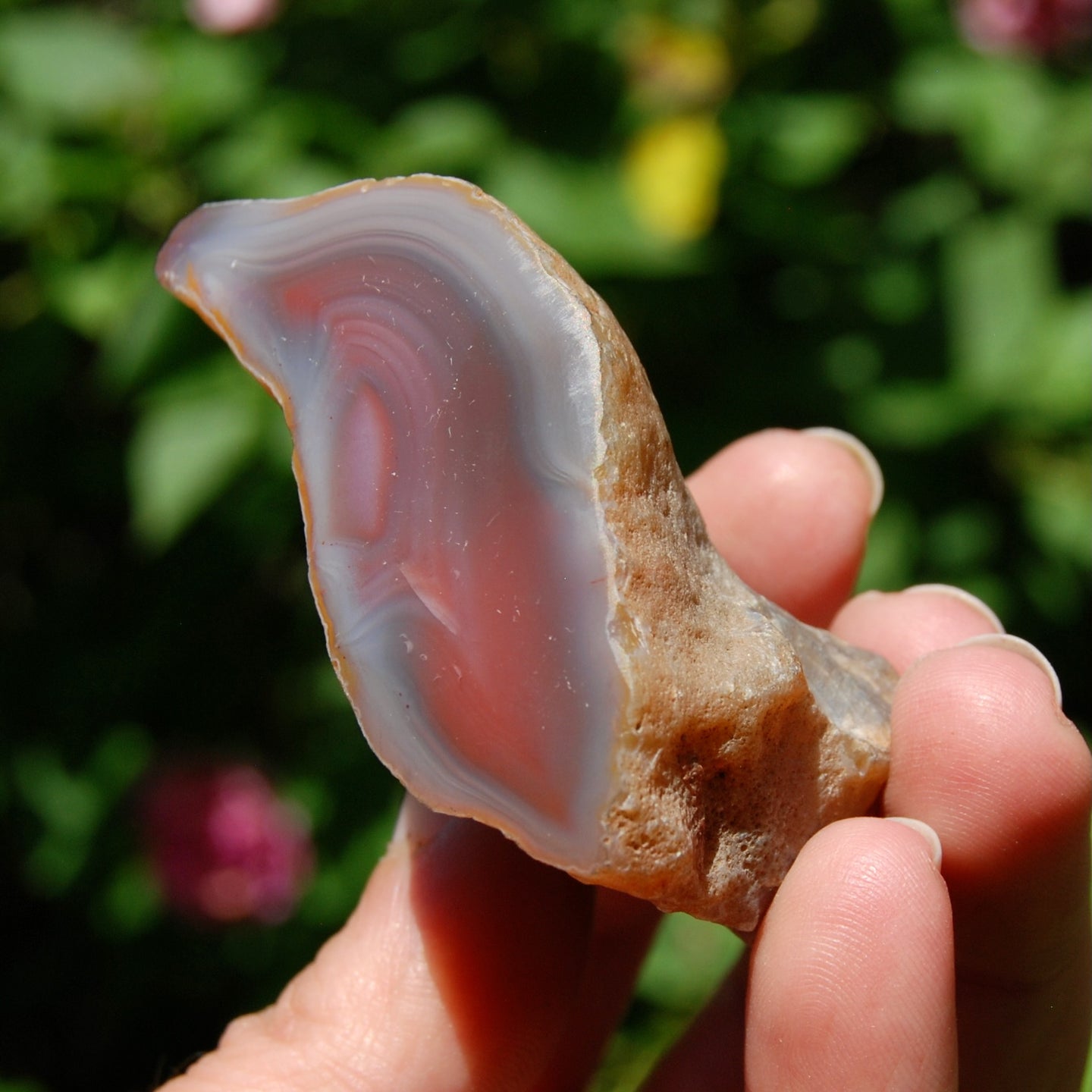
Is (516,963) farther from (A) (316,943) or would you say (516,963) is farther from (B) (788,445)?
(A) (316,943)

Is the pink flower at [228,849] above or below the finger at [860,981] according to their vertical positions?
below

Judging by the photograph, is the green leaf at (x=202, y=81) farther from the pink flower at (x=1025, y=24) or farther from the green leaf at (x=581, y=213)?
the pink flower at (x=1025, y=24)

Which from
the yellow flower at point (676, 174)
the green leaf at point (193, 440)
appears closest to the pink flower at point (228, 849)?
the green leaf at point (193, 440)

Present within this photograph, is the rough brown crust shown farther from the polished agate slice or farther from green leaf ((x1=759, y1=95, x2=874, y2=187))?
green leaf ((x1=759, y1=95, x2=874, y2=187))

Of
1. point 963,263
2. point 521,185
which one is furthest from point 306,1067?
point 963,263

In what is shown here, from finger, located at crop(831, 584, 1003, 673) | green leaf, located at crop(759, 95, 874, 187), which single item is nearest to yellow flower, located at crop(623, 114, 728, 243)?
green leaf, located at crop(759, 95, 874, 187)

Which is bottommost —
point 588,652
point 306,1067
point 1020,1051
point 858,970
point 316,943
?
point 316,943

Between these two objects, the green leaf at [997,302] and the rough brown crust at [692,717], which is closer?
the rough brown crust at [692,717]

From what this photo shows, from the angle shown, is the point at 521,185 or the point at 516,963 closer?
the point at 516,963
